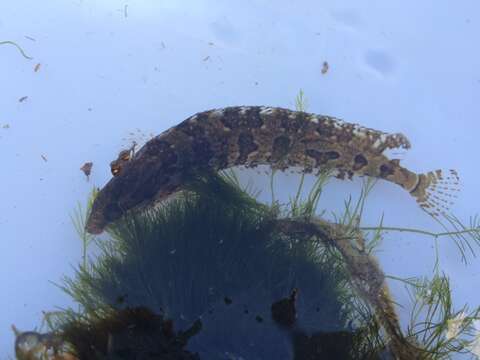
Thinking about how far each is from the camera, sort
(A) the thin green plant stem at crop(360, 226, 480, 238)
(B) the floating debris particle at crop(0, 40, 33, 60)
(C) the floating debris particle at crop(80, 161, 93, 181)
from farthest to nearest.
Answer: (B) the floating debris particle at crop(0, 40, 33, 60) → (C) the floating debris particle at crop(80, 161, 93, 181) → (A) the thin green plant stem at crop(360, 226, 480, 238)

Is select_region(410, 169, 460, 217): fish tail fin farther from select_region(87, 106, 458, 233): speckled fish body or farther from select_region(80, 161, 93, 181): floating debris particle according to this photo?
select_region(80, 161, 93, 181): floating debris particle

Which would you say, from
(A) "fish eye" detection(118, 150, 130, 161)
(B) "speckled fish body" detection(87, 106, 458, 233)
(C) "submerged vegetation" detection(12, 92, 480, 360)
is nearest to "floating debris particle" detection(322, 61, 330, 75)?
(B) "speckled fish body" detection(87, 106, 458, 233)

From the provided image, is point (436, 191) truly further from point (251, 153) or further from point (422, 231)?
point (251, 153)

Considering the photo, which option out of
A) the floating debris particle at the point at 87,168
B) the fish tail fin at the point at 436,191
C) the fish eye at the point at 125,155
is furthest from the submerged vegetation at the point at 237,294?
the fish tail fin at the point at 436,191

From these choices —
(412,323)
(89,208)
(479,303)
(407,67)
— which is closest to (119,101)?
(89,208)

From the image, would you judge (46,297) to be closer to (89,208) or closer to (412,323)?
(89,208)

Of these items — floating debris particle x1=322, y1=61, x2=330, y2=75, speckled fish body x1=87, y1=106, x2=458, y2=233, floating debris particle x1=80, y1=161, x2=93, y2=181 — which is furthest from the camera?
floating debris particle x1=322, y1=61, x2=330, y2=75

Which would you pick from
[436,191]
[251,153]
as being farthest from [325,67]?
[436,191]
